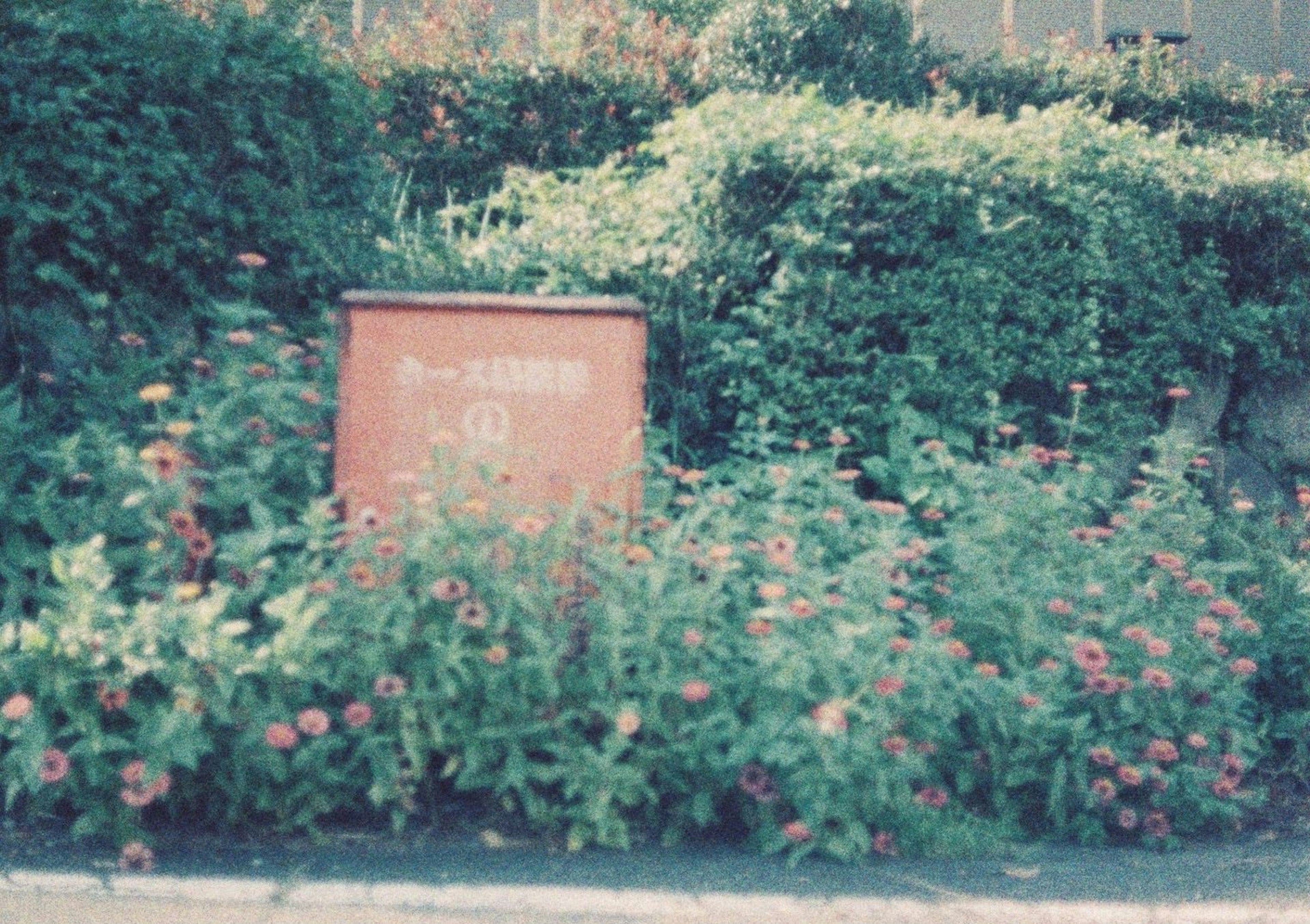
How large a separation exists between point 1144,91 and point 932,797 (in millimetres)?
8958

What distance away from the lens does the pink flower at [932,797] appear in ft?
13.2

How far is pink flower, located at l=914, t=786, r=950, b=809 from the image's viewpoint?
404 centimetres

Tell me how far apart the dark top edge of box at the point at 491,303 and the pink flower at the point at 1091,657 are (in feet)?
5.62

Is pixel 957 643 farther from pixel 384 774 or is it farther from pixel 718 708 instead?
pixel 384 774

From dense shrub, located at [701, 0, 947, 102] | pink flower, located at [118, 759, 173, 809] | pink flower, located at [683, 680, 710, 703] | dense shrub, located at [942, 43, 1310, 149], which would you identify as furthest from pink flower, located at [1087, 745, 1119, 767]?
dense shrub, located at [942, 43, 1310, 149]

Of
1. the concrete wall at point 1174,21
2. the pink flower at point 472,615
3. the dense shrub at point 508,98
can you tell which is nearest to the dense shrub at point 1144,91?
the dense shrub at point 508,98

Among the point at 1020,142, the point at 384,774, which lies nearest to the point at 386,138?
the point at 1020,142

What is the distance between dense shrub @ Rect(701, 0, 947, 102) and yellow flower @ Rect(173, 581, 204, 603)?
264 inches

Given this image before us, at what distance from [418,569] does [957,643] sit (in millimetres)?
1621

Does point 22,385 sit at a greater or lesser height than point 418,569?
greater

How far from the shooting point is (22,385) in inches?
218

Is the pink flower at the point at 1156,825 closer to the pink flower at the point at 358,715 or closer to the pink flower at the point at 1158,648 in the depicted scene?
the pink flower at the point at 1158,648

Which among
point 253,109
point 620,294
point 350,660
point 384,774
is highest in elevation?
point 253,109

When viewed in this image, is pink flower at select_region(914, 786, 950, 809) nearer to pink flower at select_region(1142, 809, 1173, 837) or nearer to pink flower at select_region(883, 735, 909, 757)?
pink flower at select_region(883, 735, 909, 757)
